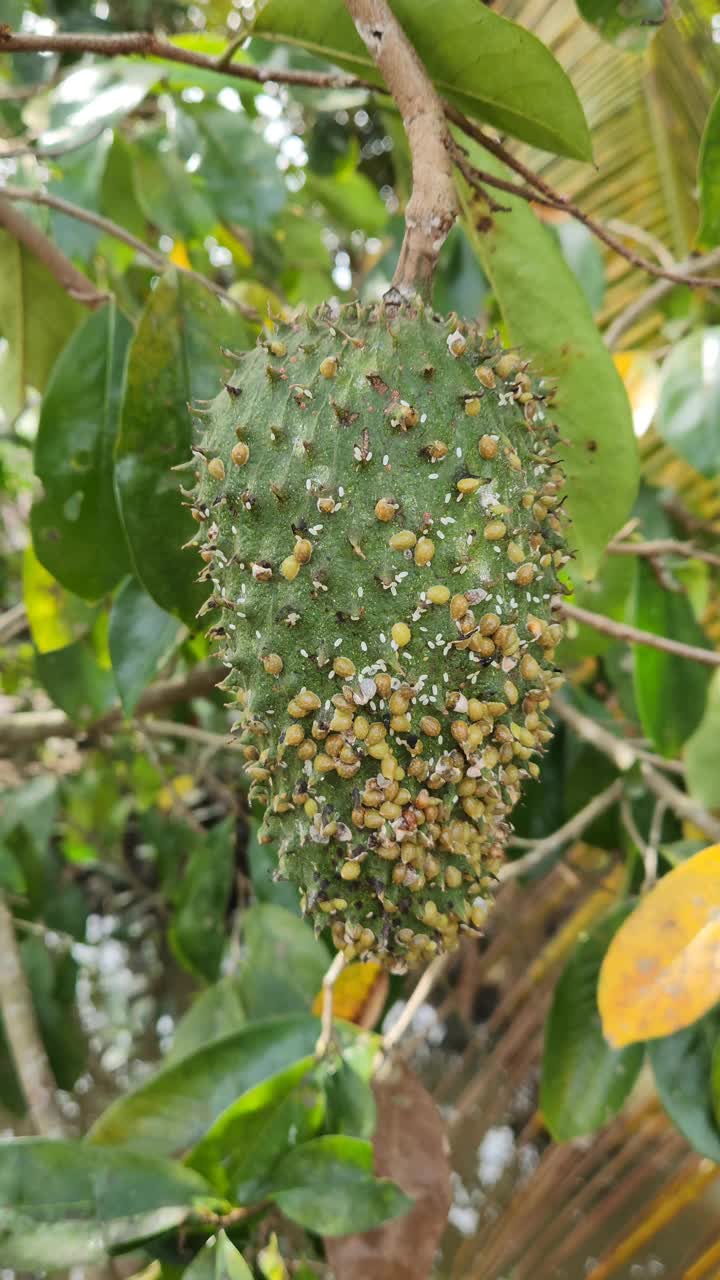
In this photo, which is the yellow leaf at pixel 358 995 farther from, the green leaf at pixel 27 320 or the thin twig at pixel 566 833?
the green leaf at pixel 27 320

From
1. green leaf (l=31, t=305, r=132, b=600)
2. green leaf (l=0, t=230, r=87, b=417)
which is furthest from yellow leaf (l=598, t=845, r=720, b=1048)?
green leaf (l=0, t=230, r=87, b=417)

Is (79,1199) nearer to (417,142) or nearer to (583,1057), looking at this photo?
(583,1057)

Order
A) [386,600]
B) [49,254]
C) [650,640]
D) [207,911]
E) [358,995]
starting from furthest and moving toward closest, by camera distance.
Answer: [207,911] < [358,995] < [49,254] < [650,640] < [386,600]

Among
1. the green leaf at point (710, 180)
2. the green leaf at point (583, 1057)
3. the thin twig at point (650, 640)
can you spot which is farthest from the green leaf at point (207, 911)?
the green leaf at point (710, 180)

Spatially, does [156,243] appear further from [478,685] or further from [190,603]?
[478,685]

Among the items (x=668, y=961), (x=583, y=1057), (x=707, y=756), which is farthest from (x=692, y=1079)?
(x=707, y=756)
